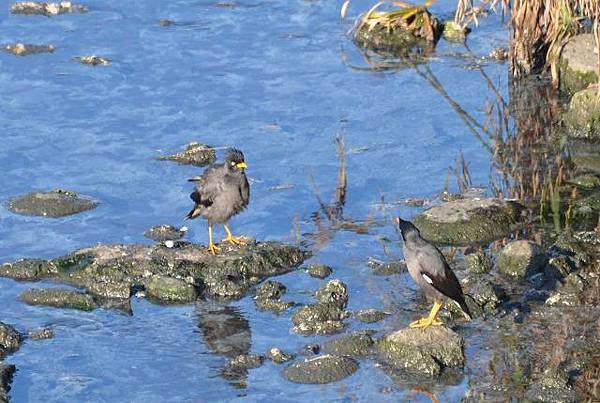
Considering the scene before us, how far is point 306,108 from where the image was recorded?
1923 centimetres

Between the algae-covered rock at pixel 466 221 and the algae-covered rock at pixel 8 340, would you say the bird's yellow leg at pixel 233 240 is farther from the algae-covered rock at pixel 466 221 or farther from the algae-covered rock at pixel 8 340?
the algae-covered rock at pixel 8 340

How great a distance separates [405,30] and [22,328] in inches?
429

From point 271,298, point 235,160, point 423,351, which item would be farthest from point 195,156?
point 423,351

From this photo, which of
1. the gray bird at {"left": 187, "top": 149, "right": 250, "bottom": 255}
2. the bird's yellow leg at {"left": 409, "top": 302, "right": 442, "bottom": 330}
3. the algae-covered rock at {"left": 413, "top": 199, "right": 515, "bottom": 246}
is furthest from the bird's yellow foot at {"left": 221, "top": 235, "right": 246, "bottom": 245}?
the bird's yellow leg at {"left": 409, "top": 302, "right": 442, "bottom": 330}

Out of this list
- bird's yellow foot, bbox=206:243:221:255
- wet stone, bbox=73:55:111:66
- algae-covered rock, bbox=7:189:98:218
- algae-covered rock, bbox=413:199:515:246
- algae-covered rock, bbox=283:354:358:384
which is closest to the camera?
algae-covered rock, bbox=283:354:358:384

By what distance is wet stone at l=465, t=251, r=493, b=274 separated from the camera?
1384 centimetres

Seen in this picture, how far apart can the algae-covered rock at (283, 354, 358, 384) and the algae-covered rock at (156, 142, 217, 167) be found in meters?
5.75

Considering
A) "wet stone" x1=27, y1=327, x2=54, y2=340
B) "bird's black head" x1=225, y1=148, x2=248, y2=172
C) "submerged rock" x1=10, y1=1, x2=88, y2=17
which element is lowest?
"wet stone" x1=27, y1=327, x2=54, y2=340

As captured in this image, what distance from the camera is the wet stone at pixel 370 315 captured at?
12867 mm

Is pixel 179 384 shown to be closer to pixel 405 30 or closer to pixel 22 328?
pixel 22 328

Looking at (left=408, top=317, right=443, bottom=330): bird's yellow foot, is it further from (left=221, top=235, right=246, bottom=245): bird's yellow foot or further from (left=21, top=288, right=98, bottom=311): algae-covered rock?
(left=21, top=288, right=98, bottom=311): algae-covered rock

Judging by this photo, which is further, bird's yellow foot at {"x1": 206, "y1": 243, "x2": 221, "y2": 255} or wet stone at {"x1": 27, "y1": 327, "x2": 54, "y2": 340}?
bird's yellow foot at {"x1": 206, "y1": 243, "x2": 221, "y2": 255}

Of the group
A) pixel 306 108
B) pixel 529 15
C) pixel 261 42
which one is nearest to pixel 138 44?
pixel 261 42

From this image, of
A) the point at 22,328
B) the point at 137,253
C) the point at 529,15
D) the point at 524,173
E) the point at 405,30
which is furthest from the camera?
the point at 405,30
